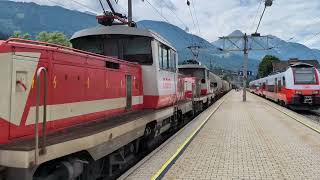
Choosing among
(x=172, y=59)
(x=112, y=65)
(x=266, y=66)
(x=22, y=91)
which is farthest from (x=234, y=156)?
(x=266, y=66)

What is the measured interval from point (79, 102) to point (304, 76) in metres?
21.6

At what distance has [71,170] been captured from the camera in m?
4.95

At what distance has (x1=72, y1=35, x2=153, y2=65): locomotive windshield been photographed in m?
9.11

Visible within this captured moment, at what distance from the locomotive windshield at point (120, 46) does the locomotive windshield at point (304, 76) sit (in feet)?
58.3

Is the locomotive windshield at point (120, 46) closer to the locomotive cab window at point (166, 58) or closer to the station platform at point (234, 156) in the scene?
the locomotive cab window at point (166, 58)

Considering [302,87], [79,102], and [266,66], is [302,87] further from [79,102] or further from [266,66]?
[266,66]

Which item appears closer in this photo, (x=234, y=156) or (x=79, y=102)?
(x=79, y=102)

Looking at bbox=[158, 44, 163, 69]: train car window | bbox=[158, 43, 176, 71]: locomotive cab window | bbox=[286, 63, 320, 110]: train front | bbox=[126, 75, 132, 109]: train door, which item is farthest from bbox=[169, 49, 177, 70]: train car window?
bbox=[286, 63, 320, 110]: train front

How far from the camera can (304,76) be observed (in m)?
25.0

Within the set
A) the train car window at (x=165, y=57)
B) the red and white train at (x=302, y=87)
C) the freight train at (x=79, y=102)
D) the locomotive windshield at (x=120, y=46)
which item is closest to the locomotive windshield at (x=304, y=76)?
the red and white train at (x=302, y=87)

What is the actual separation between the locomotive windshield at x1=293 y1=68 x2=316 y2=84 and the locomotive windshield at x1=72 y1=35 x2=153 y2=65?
17764mm

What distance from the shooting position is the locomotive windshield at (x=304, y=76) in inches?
974

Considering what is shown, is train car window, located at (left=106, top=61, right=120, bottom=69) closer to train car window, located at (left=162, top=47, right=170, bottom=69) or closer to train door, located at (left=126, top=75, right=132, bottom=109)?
train door, located at (left=126, top=75, right=132, bottom=109)

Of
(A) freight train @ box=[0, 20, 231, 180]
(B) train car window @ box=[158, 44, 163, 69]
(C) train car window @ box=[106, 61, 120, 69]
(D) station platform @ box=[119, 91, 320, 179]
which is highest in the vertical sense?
(B) train car window @ box=[158, 44, 163, 69]
